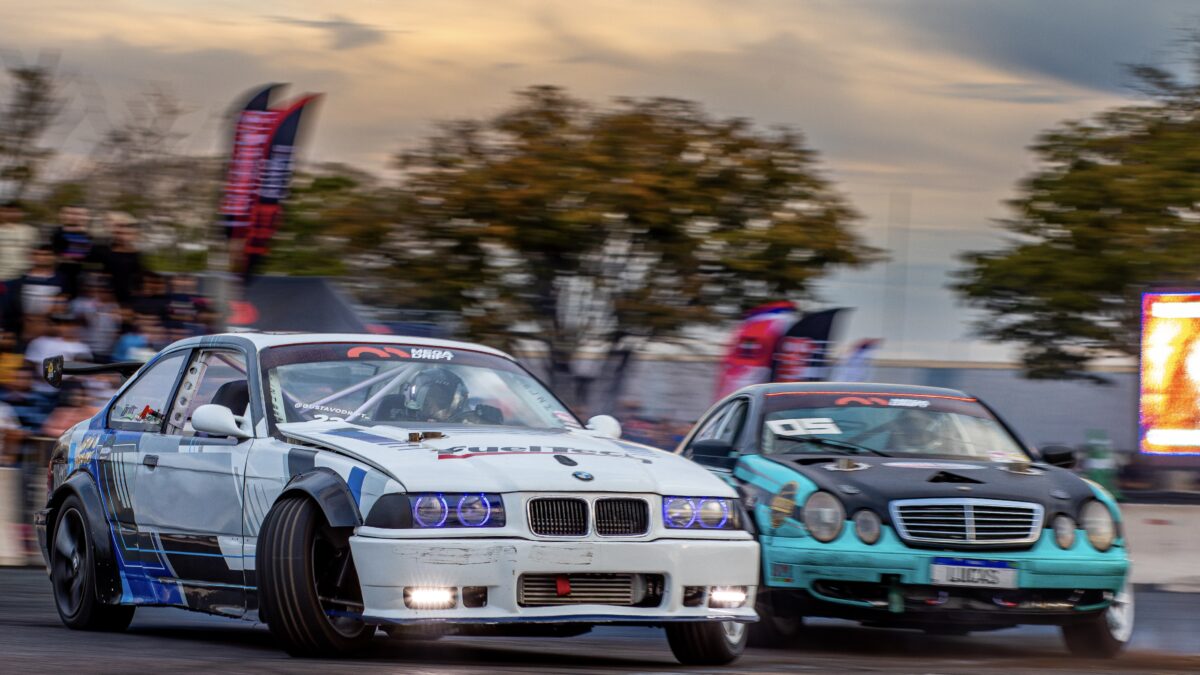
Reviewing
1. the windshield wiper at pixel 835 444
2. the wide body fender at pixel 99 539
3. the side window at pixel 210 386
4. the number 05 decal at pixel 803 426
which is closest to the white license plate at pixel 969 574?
the windshield wiper at pixel 835 444

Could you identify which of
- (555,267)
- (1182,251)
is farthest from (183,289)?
(1182,251)

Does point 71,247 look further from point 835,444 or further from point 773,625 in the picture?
point 773,625

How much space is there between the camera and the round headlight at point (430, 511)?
6.82m

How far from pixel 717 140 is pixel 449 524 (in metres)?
18.5

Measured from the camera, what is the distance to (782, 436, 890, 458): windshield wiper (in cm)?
1019

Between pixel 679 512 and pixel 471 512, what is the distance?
2.98 ft

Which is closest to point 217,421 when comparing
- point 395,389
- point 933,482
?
point 395,389

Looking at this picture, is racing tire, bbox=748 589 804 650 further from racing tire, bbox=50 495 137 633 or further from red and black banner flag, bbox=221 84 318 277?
red and black banner flag, bbox=221 84 318 277

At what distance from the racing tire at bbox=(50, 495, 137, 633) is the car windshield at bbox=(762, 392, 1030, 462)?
12.0 feet

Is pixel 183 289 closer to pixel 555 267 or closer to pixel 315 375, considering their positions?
pixel 555 267

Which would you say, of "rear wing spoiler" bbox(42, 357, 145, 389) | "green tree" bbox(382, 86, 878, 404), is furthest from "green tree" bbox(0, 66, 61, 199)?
"rear wing spoiler" bbox(42, 357, 145, 389)

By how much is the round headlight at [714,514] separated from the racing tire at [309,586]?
55.3 inches

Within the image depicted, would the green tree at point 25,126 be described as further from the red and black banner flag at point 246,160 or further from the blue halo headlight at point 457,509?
the blue halo headlight at point 457,509

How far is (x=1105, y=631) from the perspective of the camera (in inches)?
370
